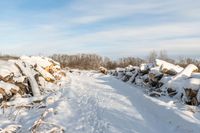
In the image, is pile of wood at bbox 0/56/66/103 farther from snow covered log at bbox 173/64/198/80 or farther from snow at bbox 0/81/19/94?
snow covered log at bbox 173/64/198/80

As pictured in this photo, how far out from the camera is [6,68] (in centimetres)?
1773

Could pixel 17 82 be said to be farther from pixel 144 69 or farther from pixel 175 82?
pixel 144 69

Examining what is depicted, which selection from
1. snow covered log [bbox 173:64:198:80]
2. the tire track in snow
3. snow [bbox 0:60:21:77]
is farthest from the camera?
snow covered log [bbox 173:64:198:80]

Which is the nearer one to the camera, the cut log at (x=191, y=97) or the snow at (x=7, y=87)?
the cut log at (x=191, y=97)

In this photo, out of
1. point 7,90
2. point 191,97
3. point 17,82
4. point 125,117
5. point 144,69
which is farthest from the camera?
point 144,69

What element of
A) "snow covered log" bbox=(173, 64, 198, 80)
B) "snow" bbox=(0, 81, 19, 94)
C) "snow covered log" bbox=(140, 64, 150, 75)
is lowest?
"snow covered log" bbox=(140, 64, 150, 75)

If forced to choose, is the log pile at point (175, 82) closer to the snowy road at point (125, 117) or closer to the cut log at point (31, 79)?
the snowy road at point (125, 117)

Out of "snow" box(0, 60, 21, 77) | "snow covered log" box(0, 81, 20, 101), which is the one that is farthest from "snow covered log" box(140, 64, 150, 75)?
"snow covered log" box(0, 81, 20, 101)

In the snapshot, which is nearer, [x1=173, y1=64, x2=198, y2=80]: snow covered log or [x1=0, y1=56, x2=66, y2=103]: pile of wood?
[x1=0, y1=56, x2=66, y2=103]: pile of wood

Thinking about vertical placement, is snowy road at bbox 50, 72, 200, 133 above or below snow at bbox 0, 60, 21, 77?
below

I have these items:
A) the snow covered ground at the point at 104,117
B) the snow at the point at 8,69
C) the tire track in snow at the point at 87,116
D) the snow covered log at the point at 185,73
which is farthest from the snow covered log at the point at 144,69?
the snow covered ground at the point at 104,117

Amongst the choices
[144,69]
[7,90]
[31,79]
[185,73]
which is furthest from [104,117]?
[144,69]

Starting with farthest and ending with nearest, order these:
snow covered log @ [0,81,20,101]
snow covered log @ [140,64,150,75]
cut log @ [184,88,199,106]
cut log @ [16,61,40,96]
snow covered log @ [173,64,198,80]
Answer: snow covered log @ [140,64,150,75], snow covered log @ [173,64,198,80], cut log @ [16,61,40,96], snow covered log @ [0,81,20,101], cut log @ [184,88,199,106]

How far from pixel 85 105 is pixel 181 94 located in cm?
519
